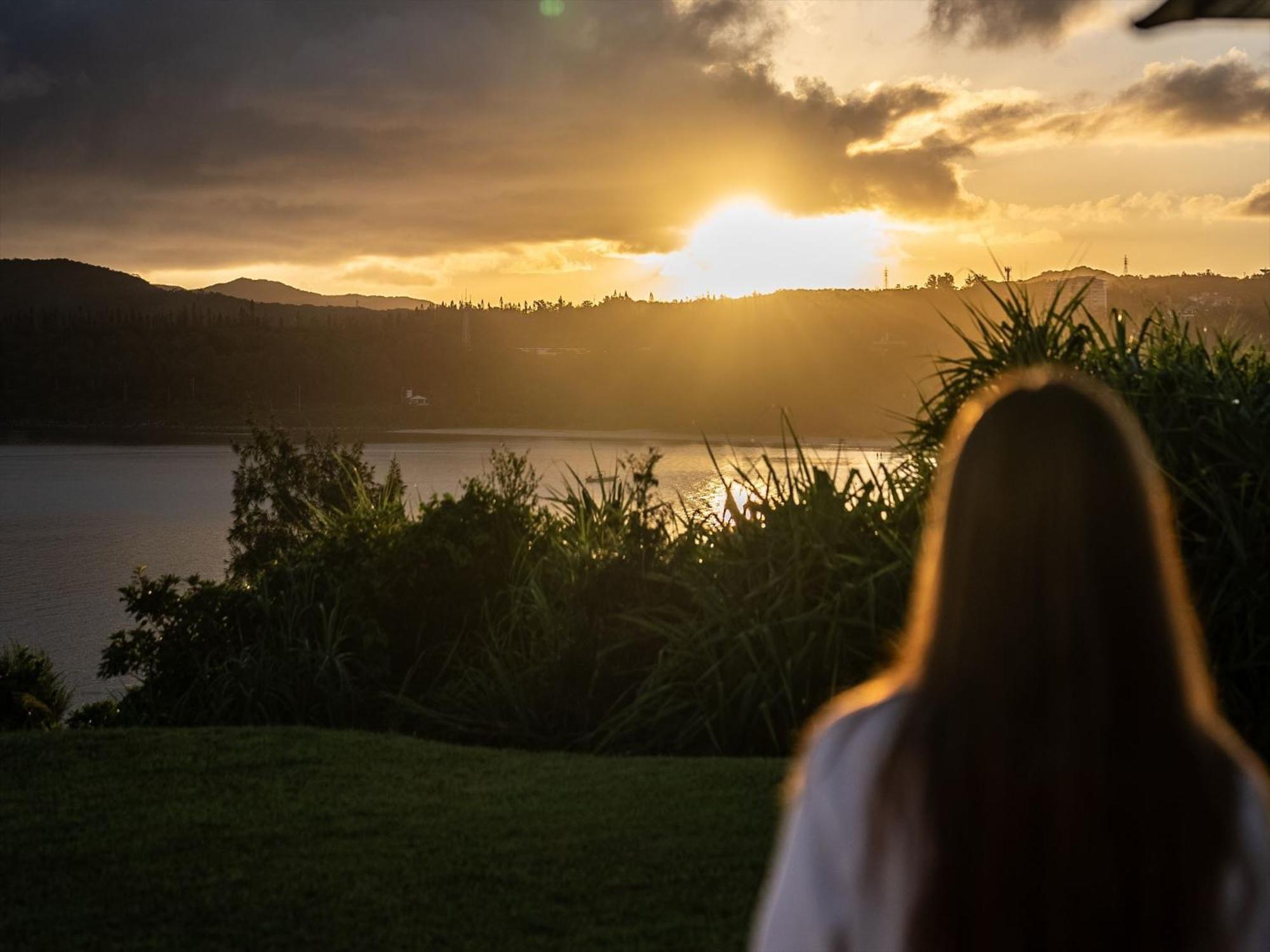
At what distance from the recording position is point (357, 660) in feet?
26.9

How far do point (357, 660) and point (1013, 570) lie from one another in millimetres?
7215

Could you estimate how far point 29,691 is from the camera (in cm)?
1110

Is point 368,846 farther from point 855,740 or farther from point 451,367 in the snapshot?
point 451,367

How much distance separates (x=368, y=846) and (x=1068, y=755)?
11.8 ft

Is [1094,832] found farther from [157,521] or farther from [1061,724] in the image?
[157,521]

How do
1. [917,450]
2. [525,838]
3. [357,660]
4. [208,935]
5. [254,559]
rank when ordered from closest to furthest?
[208,935], [525,838], [917,450], [357,660], [254,559]

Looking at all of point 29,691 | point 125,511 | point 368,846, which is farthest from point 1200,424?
point 125,511

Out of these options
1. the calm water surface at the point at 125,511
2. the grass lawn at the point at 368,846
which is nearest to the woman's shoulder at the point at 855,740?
the grass lawn at the point at 368,846

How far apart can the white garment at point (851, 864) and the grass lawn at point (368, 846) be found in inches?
99.8

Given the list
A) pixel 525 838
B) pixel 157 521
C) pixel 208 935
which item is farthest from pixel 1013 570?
pixel 157 521

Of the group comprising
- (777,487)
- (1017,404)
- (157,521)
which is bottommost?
(157,521)

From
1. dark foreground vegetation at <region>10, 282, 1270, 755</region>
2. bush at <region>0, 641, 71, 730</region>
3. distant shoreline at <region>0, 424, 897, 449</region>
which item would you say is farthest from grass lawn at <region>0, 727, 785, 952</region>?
distant shoreline at <region>0, 424, 897, 449</region>

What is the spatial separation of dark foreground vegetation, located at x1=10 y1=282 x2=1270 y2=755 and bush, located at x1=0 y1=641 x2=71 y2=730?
34.3 inches

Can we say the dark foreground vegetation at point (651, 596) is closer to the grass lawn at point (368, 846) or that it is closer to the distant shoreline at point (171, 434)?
the grass lawn at point (368, 846)
